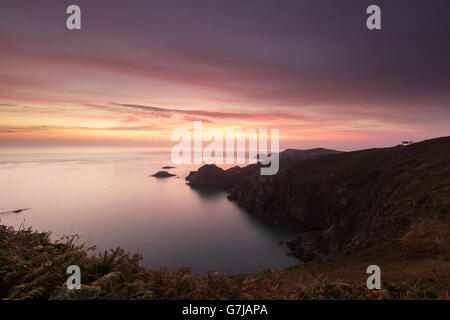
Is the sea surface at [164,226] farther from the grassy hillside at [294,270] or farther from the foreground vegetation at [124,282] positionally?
the foreground vegetation at [124,282]

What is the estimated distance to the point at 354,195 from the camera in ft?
298

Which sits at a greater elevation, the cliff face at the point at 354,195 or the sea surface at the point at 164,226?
the cliff face at the point at 354,195

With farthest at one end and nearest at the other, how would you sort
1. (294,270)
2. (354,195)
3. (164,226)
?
(164,226), (354,195), (294,270)

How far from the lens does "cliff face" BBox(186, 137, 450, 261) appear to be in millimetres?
33875

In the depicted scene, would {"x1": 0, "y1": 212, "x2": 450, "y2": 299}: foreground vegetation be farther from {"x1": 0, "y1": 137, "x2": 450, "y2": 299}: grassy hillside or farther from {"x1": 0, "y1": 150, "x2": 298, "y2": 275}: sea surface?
{"x1": 0, "y1": 150, "x2": 298, "y2": 275}: sea surface

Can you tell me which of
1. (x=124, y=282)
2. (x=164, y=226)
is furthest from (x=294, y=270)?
(x=164, y=226)

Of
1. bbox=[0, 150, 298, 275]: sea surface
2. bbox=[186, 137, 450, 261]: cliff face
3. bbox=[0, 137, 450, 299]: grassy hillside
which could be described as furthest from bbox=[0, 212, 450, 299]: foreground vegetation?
bbox=[0, 150, 298, 275]: sea surface

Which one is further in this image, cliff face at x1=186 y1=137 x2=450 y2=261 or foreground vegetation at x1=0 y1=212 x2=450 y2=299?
cliff face at x1=186 y1=137 x2=450 y2=261

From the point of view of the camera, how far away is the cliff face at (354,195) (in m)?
33.9

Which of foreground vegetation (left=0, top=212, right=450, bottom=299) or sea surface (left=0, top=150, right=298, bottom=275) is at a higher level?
foreground vegetation (left=0, top=212, right=450, bottom=299)

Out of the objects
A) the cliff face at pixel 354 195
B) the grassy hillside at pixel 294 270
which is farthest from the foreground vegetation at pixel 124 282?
the cliff face at pixel 354 195

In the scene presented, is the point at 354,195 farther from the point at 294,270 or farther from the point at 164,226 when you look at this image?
the point at 164,226

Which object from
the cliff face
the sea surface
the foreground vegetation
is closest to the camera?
the foreground vegetation
